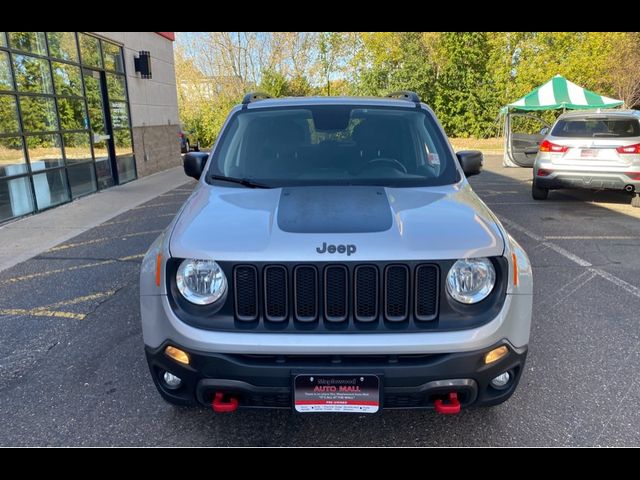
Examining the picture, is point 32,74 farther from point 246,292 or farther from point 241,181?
point 246,292

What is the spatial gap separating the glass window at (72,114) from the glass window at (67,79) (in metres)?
0.17

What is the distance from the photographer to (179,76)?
30.5 metres

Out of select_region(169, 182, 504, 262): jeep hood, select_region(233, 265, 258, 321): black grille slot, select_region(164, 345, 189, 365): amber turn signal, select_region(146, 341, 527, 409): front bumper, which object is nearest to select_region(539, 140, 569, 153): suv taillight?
select_region(169, 182, 504, 262): jeep hood

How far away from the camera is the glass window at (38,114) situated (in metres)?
8.55

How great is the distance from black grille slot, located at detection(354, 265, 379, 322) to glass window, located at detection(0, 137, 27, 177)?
26.2 ft

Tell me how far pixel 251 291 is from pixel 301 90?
1018 inches

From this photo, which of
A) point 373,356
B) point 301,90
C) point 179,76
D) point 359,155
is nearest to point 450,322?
point 373,356

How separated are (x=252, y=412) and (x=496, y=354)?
1.48 m

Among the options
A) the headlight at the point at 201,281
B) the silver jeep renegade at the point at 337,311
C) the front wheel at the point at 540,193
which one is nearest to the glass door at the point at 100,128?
the front wheel at the point at 540,193

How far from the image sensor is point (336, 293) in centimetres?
215

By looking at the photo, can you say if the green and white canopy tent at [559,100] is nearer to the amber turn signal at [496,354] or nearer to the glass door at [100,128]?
the glass door at [100,128]

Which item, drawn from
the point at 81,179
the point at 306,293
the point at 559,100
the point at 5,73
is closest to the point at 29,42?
the point at 5,73

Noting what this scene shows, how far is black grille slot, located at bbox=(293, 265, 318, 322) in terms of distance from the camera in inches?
83.9
